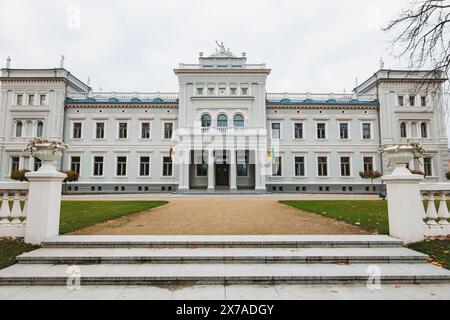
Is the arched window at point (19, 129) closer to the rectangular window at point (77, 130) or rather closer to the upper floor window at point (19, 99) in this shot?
the upper floor window at point (19, 99)

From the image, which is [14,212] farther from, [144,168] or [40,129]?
[40,129]

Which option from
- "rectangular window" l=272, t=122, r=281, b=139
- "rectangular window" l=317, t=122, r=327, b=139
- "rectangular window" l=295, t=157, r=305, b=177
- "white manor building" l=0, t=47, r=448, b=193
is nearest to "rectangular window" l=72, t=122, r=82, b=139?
"white manor building" l=0, t=47, r=448, b=193

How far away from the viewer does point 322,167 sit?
94.7 ft

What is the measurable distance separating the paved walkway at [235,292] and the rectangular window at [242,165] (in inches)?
996

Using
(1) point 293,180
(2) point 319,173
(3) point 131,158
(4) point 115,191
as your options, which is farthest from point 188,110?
(2) point 319,173

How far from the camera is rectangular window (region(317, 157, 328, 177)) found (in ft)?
94.4

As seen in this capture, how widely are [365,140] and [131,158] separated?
2551 cm

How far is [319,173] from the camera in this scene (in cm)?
2878

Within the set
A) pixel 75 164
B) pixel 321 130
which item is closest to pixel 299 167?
pixel 321 130

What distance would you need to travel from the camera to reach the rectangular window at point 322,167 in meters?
28.8

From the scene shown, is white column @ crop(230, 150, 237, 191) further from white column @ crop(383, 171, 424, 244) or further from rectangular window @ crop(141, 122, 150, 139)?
white column @ crop(383, 171, 424, 244)

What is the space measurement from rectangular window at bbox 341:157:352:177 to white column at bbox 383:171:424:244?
24743 millimetres

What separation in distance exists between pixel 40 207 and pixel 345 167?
94.6 feet

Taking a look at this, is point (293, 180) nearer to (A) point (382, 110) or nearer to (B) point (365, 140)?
(B) point (365, 140)
